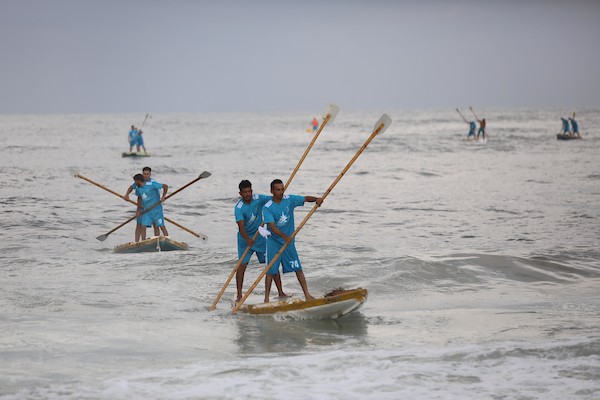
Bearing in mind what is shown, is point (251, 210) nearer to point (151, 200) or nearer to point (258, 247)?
point (258, 247)

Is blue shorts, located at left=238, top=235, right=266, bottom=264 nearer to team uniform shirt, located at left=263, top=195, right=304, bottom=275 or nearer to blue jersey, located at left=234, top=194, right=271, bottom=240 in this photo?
blue jersey, located at left=234, top=194, right=271, bottom=240

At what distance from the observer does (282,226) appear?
10344 mm

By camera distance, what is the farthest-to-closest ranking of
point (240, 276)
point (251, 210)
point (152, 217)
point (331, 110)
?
point (152, 217), point (331, 110), point (240, 276), point (251, 210)

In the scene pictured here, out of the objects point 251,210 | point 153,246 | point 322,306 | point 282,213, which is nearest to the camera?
point 322,306

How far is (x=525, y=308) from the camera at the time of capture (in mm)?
11258

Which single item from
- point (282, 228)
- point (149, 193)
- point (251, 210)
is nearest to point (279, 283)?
point (282, 228)

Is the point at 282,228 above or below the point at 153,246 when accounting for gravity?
above

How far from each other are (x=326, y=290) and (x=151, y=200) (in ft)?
14.2

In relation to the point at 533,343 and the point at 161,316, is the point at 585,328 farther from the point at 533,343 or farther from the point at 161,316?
the point at 161,316

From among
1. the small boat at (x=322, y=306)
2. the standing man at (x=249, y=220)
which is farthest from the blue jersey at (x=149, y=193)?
the small boat at (x=322, y=306)

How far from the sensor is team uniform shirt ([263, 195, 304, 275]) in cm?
1024

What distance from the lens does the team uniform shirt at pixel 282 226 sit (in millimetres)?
10242

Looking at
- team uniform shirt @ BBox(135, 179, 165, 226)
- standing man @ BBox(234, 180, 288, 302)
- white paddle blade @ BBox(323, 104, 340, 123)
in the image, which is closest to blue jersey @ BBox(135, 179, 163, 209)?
team uniform shirt @ BBox(135, 179, 165, 226)

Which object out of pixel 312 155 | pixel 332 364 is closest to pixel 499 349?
pixel 332 364
